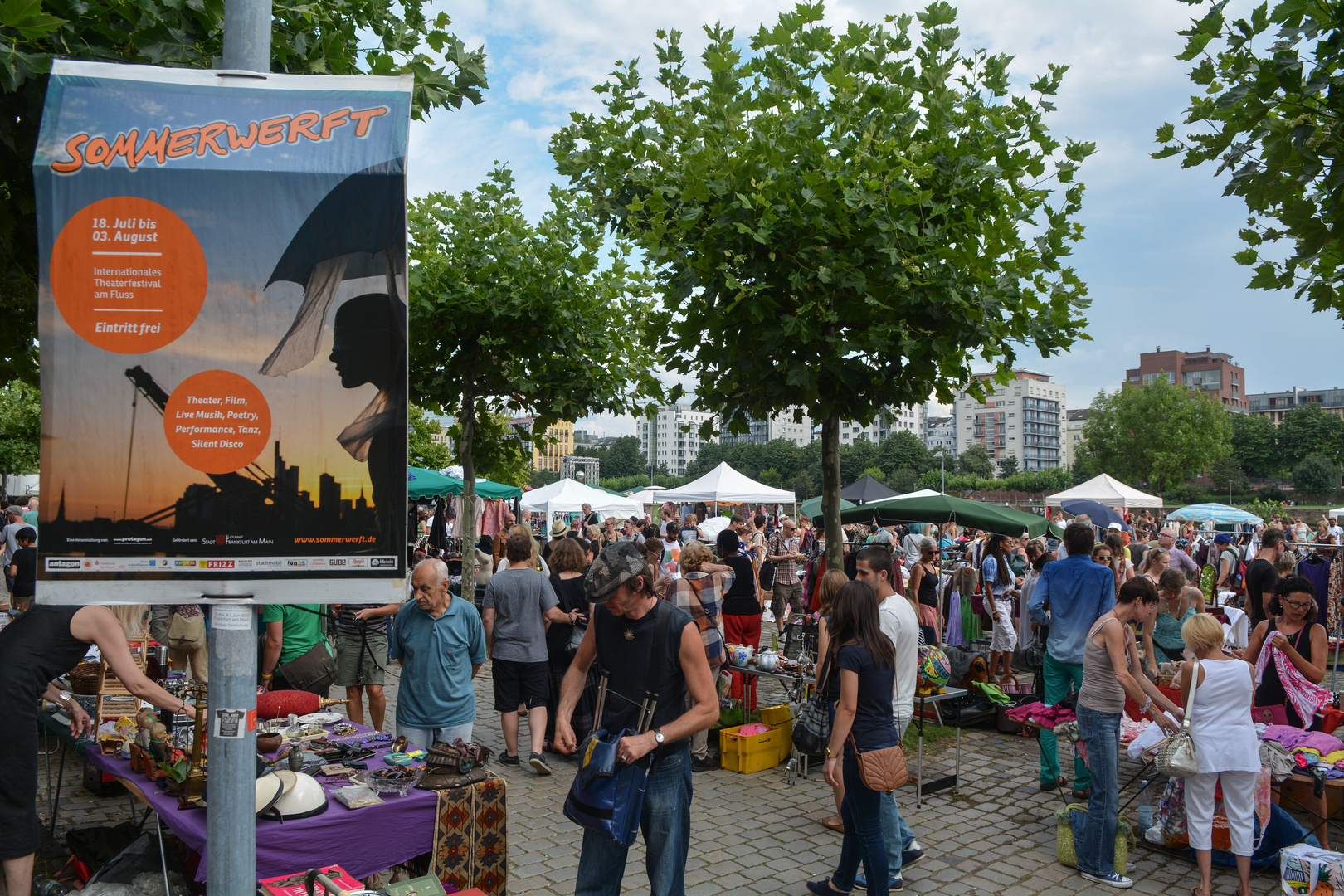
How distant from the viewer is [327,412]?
91.4 inches

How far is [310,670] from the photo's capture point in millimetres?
6340

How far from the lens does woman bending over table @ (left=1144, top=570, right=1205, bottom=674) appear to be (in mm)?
7578

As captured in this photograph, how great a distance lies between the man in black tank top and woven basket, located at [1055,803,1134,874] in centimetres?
306

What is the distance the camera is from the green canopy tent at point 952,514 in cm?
1238

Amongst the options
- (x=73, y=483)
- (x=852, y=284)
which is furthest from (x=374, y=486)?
(x=852, y=284)

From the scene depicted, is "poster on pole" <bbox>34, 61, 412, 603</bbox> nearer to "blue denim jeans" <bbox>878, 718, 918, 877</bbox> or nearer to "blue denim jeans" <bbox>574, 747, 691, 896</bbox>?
"blue denim jeans" <bbox>574, 747, 691, 896</bbox>

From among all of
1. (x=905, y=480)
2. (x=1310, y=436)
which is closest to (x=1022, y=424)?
(x=905, y=480)

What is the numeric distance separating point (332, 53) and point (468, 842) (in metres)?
3.71

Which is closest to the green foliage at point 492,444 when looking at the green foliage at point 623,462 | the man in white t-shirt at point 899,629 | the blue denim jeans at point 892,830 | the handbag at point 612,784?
the man in white t-shirt at point 899,629

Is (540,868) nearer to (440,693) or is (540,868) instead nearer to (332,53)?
(440,693)

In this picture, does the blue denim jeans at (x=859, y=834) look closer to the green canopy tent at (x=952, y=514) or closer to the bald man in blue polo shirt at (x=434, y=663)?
the bald man in blue polo shirt at (x=434, y=663)

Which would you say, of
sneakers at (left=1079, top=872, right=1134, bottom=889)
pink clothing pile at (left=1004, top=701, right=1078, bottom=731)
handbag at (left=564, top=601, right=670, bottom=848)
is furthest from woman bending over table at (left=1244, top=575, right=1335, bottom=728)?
handbag at (left=564, top=601, right=670, bottom=848)

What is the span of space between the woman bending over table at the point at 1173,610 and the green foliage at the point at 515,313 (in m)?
5.32

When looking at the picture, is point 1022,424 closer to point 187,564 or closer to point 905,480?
point 905,480
